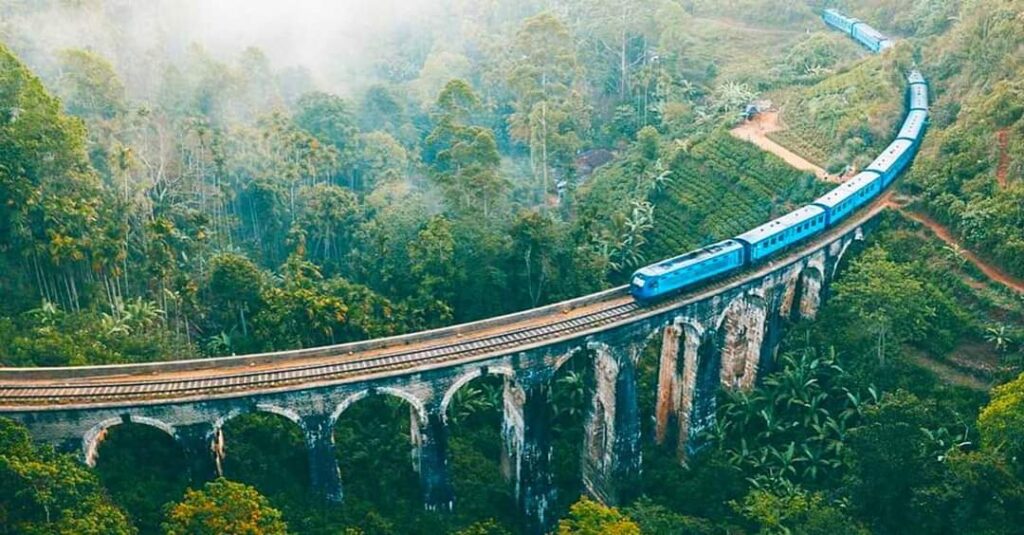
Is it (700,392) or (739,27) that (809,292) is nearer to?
(700,392)

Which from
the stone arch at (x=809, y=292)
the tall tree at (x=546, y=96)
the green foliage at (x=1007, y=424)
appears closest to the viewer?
the green foliage at (x=1007, y=424)

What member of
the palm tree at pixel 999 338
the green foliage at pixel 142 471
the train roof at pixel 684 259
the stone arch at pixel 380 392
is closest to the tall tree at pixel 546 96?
the train roof at pixel 684 259

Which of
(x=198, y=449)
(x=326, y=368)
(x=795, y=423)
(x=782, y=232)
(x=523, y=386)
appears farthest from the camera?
(x=782, y=232)

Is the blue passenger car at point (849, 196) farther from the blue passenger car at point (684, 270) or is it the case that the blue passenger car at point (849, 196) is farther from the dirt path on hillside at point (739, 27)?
the dirt path on hillside at point (739, 27)

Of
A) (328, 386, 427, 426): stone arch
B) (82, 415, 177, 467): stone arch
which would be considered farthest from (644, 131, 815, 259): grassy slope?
(82, 415, 177, 467): stone arch

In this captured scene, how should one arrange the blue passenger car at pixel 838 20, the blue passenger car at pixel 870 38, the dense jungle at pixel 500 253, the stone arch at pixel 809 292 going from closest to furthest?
1. the dense jungle at pixel 500 253
2. the stone arch at pixel 809 292
3. the blue passenger car at pixel 870 38
4. the blue passenger car at pixel 838 20

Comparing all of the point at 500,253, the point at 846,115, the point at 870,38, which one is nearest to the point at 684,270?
the point at 500,253

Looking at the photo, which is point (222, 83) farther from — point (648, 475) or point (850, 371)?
point (850, 371)

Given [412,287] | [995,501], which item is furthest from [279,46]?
[995,501]
